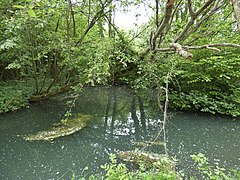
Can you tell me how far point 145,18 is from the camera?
6.21 m

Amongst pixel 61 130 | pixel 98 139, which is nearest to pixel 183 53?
pixel 98 139

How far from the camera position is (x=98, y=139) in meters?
4.64

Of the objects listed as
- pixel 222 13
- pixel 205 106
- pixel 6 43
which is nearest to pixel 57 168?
pixel 6 43

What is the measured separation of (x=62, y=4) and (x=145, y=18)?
99.5 inches

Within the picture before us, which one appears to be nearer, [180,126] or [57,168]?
[57,168]

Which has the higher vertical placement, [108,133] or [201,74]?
[201,74]

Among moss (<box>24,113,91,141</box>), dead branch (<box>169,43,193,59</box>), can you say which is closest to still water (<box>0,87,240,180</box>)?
moss (<box>24,113,91,141</box>)

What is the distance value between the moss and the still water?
0.14 metres

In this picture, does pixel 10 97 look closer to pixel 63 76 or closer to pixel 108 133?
pixel 63 76

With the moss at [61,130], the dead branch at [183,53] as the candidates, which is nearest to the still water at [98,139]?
the moss at [61,130]

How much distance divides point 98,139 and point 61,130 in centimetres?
85

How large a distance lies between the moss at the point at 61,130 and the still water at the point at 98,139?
0.14 m

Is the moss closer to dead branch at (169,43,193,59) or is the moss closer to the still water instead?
the still water

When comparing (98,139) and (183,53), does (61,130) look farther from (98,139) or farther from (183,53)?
(183,53)
